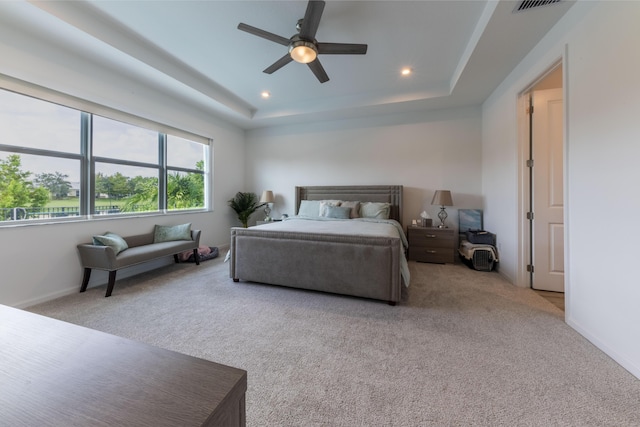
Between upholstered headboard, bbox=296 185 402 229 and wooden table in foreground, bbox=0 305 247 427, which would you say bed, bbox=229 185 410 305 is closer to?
upholstered headboard, bbox=296 185 402 229

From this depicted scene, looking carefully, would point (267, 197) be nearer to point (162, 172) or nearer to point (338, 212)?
point (338, 212)

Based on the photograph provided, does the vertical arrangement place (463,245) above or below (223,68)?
below

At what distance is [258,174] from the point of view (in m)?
5.57

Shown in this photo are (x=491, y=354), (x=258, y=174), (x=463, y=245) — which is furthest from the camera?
(x=258, y=174)

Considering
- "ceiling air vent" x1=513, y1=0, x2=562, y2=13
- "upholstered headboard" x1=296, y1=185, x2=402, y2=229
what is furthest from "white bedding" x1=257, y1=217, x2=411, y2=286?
"ceiling air vent" x1=513, y1=0, x2=562, y2=13

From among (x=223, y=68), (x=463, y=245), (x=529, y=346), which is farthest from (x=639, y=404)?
(x=223, y=68)

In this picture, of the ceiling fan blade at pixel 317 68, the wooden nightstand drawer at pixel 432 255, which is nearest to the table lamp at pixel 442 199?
the wooden nightstand drawer at pixel 432 255

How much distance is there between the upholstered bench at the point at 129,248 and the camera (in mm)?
2656

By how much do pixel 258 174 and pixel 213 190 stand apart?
1.14m

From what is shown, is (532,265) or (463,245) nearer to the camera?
(532,265)

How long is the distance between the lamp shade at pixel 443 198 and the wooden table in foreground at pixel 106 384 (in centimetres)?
412

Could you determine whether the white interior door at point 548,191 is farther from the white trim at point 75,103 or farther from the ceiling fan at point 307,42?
the white trim at point 75,103

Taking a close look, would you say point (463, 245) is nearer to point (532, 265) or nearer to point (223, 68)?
point (532, 265)

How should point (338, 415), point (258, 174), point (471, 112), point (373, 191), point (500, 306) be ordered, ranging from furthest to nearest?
point (258, 174) < point (373, 191) < point (471, 112) < point (500, 306) < point (338, 415)
